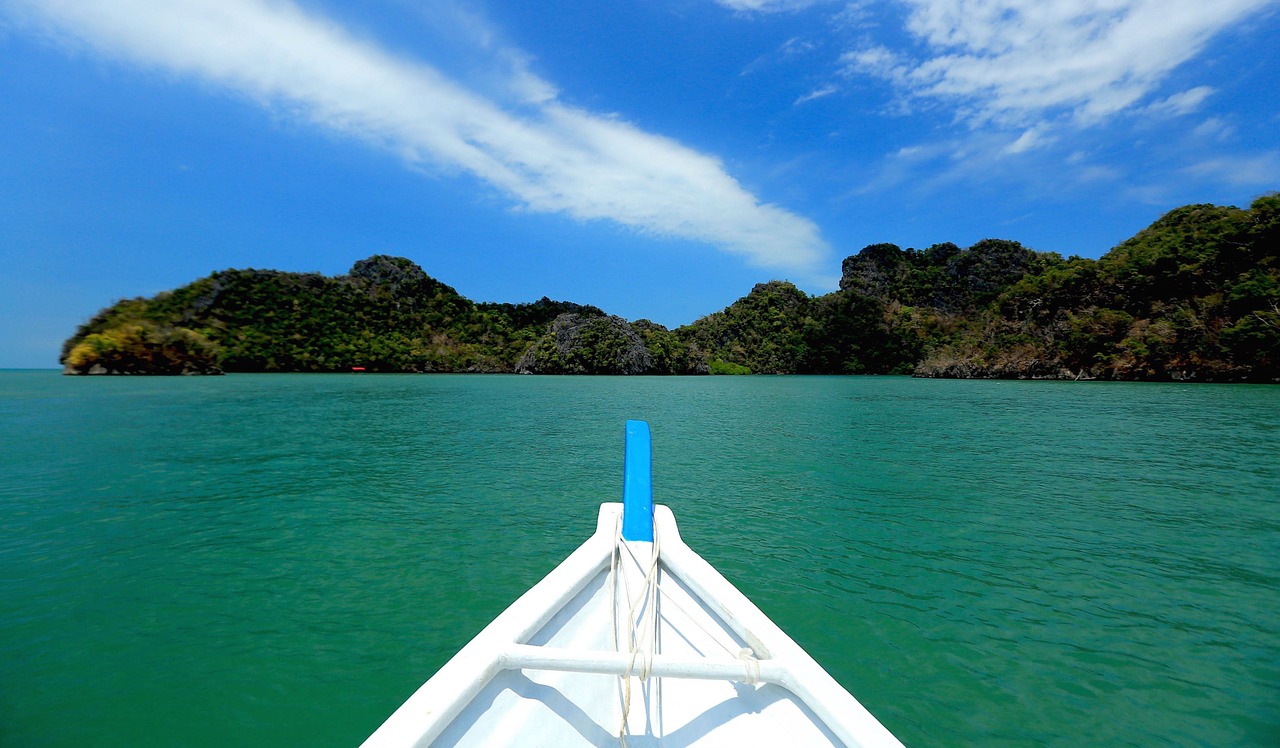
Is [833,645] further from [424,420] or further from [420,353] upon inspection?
[420,353]

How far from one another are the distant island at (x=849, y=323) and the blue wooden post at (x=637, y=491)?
5740 centimetres

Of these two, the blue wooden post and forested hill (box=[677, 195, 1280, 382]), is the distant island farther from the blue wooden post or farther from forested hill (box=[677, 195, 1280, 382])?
the blue wooden post

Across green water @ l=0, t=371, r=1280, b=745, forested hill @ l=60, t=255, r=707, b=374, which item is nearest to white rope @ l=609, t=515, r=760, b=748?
green water @ l=0, t=371, r=1280, b=745

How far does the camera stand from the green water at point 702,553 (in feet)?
11.2

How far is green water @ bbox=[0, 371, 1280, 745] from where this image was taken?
340cm

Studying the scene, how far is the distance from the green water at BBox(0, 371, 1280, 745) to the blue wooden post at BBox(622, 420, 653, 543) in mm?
1834

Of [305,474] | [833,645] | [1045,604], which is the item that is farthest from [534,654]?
[305,474]

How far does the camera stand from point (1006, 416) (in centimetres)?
2098

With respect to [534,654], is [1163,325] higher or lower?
higher

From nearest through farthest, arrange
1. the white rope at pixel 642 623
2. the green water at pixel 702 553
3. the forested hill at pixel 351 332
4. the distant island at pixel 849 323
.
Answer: the white rope at pixel 642 623, the green water at pixel 702 553, the distant island at pixel 849 323, the forested hill at pixel 351 332

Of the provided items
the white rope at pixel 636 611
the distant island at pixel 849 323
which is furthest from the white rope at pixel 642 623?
the distant island at pixel 849 323

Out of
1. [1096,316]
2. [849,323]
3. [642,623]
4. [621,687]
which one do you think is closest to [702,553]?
[642,623]

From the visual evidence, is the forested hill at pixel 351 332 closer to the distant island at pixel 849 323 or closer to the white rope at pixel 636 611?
the distant island at pixel 849 323

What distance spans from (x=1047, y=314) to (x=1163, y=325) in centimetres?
1298
